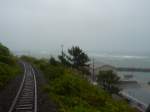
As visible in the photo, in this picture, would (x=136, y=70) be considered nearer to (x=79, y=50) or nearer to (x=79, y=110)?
(x=79, y=50)

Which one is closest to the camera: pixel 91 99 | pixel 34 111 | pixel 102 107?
pixel 34 111

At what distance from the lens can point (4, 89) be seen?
70.8 ft

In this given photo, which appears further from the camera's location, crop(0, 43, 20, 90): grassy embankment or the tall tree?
the tall tree

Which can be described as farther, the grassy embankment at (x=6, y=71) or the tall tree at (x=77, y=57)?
the tall tree at (x=77, y=57)

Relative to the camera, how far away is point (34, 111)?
13.9 meters

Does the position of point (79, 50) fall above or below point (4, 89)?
above

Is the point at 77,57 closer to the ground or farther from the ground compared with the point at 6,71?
farther from the ground

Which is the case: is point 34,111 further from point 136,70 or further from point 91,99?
point 136,70

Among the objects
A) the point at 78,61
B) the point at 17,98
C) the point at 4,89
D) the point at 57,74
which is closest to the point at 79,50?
the point at 78,61

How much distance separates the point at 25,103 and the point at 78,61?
40830 millimetres

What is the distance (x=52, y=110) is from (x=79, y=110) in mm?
1470

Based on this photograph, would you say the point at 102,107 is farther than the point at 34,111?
Yes

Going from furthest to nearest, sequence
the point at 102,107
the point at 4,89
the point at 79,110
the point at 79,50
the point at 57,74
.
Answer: the point at 79,50 → the point at 57,74 → the point at 4,89 → the point at 102,107 → the point at 79,110

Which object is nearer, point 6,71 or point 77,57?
point 6,71
